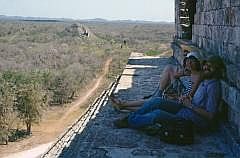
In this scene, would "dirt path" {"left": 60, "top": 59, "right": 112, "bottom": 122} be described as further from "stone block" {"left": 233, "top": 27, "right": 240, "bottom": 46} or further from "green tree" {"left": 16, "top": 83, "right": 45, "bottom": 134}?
"stone block" {"left": 233, "top": 27, "right": 240, "bottom": 46}

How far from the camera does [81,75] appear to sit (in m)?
32.5

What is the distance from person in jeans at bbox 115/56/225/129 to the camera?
520 cm

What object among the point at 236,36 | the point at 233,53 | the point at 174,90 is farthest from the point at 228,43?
the point at 174,90

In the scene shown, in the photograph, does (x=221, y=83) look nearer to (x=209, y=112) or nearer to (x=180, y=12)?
(x=209, y=112)

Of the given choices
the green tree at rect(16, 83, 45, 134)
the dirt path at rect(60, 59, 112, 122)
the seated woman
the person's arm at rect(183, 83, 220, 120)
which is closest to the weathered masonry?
the person's arm at rect(183, 83, 220, 120)

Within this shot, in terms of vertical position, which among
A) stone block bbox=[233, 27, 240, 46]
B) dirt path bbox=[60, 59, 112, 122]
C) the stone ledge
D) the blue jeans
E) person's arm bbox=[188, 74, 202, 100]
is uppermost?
stone block bbox=[233, 27, 240, 46]

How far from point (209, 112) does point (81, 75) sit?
90.3ft

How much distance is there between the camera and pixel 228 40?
5.31 m

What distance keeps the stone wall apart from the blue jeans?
0.63 meters

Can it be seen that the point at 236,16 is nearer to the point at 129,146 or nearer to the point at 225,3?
the point at 225,3

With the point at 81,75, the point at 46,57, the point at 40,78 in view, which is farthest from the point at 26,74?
the point at 46,57

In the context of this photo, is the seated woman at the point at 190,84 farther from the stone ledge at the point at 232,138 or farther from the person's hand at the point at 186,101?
the stone ledge at the point at 232,138

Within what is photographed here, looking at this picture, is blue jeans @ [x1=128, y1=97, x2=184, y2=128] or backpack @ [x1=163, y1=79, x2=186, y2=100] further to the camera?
backpack @ [x1=163, y1=79, x2=186, y2=100]

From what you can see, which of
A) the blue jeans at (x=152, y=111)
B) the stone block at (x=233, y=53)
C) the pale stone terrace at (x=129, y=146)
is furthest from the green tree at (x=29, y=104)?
the stone block at (x=233, y=53)
